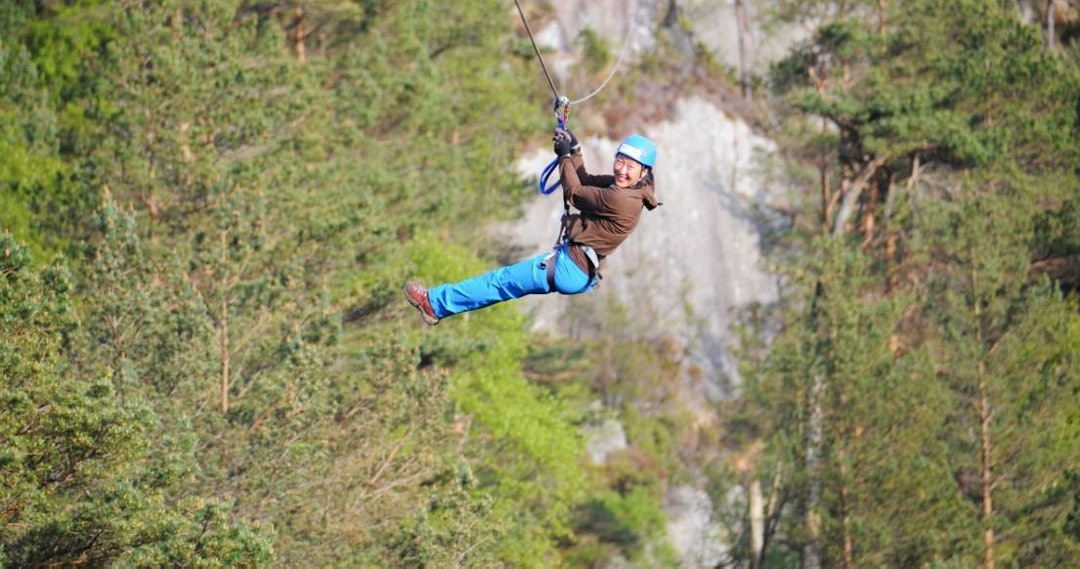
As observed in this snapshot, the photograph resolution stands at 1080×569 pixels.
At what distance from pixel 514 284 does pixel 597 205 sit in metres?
0.86

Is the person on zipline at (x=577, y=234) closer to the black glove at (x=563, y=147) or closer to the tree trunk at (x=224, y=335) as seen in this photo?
the black glove at (x=563, y=147)

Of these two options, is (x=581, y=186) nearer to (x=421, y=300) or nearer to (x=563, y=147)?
(x=563, y=147)

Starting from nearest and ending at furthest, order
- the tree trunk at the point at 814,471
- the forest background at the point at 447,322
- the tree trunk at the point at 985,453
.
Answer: the forest background at the point at 447,322, the tree trunk at the point at 985,453, the tree trunk at the point at 814,471

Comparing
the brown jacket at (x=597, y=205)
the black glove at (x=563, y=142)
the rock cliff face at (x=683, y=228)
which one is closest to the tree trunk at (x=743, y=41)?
the rock cliff face at (x=683, y=228)

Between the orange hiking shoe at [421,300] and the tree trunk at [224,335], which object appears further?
the tree trunk at [224,335]

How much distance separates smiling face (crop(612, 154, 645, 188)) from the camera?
36.1ft

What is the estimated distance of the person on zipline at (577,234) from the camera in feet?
36.0

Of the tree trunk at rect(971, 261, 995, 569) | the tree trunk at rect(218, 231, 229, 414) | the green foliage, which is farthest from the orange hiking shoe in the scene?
the tree trunk at rect(971, 261, 995, 569)

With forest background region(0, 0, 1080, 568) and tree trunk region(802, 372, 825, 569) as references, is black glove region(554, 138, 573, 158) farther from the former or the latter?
tree trunk region(802, 372, 825, 569)

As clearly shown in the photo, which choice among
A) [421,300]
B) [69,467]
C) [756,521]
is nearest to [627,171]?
[421,300]

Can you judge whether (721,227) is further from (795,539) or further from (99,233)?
(99,233)

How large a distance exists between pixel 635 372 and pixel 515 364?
30.3 ft

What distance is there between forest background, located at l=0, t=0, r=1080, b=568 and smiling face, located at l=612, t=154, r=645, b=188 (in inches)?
171

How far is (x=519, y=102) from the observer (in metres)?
35.2
